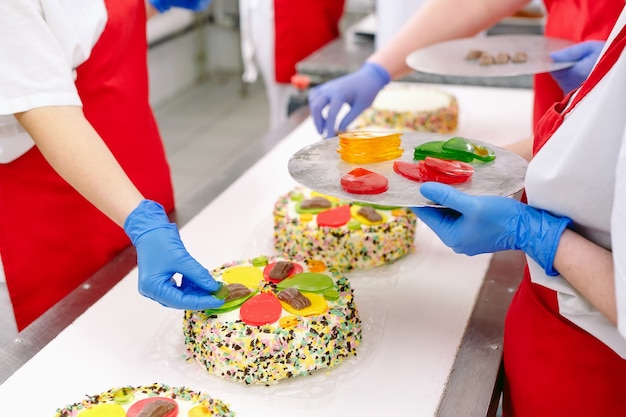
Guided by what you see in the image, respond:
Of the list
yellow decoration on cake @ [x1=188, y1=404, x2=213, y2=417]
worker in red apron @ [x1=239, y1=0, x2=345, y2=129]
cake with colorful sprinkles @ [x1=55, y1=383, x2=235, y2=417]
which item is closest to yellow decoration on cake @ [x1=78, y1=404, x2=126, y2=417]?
cake with colorful sprinkles @ [x1=55, y1=383, x2=235, y2=417]

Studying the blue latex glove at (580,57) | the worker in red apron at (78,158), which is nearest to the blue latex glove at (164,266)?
the worker in red apron at (78,158)

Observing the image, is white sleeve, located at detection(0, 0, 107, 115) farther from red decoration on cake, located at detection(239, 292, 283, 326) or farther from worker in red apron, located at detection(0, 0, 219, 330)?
red decoration on cake, located at detection(239, 292, 283, 326)

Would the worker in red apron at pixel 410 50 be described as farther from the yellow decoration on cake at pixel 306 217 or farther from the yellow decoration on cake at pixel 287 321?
the yellow decoration on cake at pixel 287 321

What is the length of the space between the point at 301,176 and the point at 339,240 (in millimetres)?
388

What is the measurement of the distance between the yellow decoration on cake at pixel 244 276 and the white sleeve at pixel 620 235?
704 mm

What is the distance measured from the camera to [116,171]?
4.70 ft

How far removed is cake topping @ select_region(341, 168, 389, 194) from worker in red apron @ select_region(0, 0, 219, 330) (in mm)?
317

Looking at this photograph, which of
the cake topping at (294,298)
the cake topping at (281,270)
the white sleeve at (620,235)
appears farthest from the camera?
the cake topping at (281,270)

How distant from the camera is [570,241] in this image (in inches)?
45.5

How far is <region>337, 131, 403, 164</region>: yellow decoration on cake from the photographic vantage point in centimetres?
147

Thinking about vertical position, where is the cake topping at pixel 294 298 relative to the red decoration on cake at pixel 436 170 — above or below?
below

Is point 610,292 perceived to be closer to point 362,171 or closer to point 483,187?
point 483,187

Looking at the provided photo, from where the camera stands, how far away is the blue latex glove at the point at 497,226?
3.87 feet

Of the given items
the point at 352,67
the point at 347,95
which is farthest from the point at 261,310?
the point at 352,67
